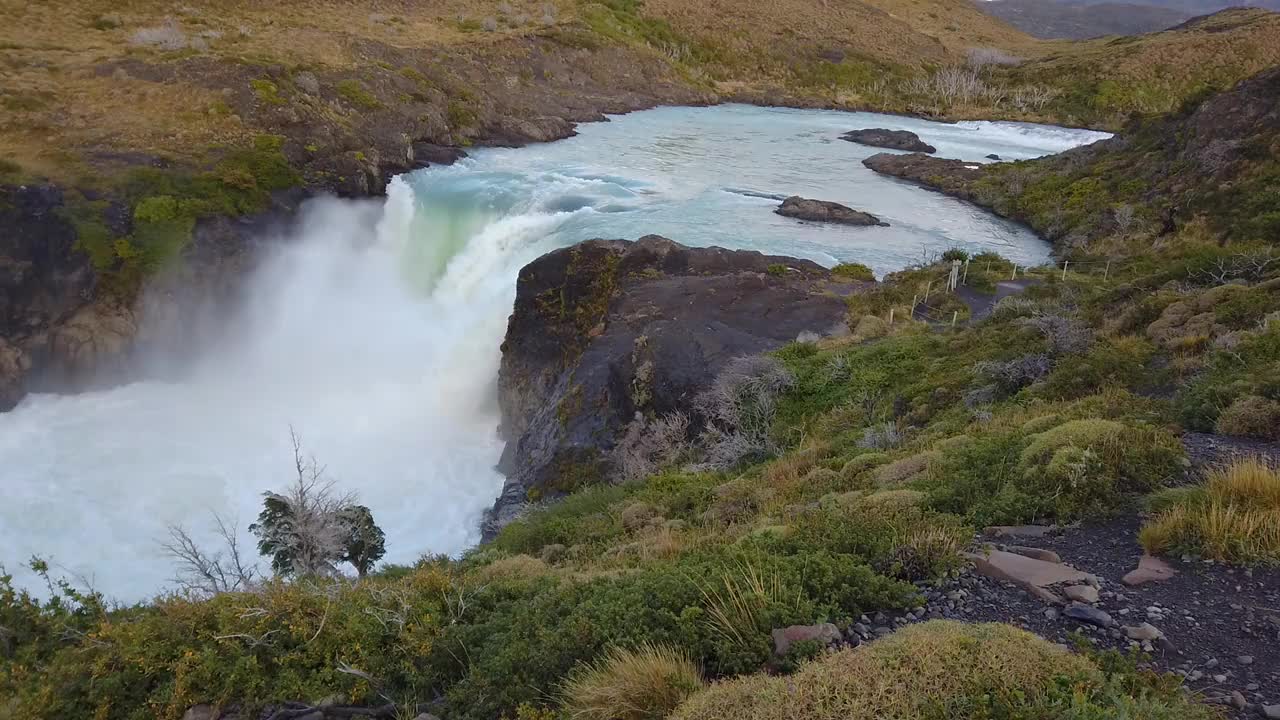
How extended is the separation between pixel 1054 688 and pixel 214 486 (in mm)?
20595

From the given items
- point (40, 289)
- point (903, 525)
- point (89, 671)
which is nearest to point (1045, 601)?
point (903, 525)

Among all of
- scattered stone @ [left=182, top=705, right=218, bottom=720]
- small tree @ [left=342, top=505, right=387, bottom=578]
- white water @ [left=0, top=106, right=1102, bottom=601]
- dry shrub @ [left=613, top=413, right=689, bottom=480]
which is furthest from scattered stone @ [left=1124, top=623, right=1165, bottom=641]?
white water @ [left=0, top=106, right=1102, bottom=601]

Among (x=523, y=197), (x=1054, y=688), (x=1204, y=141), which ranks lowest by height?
(x=1054, y=688)

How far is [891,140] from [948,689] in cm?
5802

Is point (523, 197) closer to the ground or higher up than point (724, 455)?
higher up

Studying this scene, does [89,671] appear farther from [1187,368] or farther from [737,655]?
[1187,368]

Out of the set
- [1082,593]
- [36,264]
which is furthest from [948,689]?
[36,264]

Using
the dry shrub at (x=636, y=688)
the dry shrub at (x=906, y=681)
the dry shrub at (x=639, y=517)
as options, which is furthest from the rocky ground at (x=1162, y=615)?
the dry shrub at (x=639, y=517)

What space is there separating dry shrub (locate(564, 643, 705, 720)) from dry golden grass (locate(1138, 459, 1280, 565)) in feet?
12.9

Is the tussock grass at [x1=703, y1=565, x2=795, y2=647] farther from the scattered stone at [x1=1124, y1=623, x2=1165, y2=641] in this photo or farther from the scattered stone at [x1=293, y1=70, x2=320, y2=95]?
the scattered stone at [x1=293, y1=70, x2=320, y2=95]

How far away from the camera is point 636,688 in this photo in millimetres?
4371

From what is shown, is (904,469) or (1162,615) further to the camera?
(904,469)

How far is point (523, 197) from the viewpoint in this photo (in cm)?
3272

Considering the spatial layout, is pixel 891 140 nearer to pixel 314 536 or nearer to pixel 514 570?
pixel 314 536
